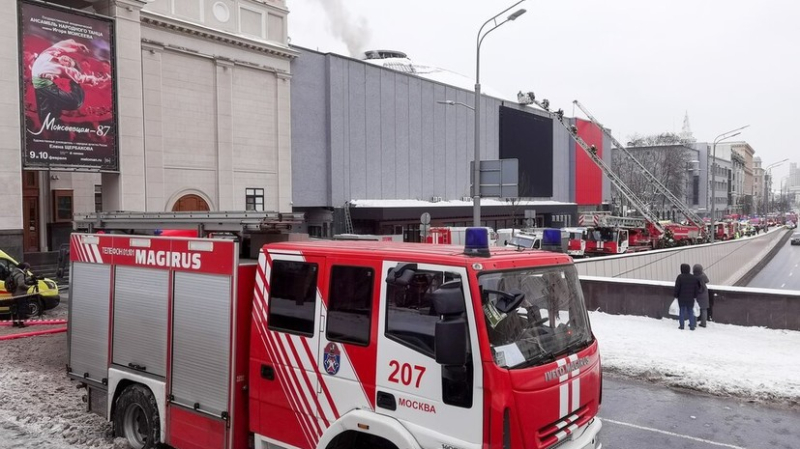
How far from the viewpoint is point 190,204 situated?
95.6 feet

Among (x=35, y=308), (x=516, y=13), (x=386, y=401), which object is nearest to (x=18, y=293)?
(x=35, y=308)

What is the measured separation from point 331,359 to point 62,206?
2634 cm

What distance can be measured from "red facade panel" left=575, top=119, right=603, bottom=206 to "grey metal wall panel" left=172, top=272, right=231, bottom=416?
213ft

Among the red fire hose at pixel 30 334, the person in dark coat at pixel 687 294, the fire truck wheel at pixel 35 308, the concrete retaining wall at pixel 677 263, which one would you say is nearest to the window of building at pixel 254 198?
the fire truck wheel at pixel 35 308

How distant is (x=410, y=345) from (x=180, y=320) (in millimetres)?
2742

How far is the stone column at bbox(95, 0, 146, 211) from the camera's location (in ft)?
81.7

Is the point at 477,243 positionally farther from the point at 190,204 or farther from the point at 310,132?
the point at 310,132

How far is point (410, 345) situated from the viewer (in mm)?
4496

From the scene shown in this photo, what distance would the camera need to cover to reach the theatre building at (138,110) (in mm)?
22219

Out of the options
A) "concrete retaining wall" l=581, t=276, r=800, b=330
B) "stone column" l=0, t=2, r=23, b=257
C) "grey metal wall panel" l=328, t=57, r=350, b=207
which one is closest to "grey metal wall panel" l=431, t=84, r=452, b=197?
→ "grey metal wall panel" l=328, t=57, r=350, b=207

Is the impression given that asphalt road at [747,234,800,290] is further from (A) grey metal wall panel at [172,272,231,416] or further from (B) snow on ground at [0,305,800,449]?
(A) grey metal wall panel at [172,272,231,416]

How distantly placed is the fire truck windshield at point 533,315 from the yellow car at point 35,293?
15450mm

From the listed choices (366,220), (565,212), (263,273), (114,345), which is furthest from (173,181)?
(565,212)

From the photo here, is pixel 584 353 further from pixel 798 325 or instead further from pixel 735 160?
pixel 735 160
